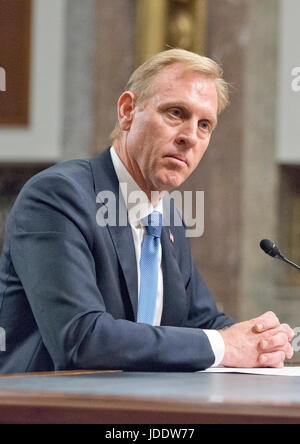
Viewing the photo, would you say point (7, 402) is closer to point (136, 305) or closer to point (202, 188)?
point (136, 305)

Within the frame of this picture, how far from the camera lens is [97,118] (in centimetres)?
620

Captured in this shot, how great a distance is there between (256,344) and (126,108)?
0.78 meters

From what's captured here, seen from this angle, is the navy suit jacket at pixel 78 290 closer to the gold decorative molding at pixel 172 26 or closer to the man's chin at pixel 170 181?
the man's chin at pixel 170 181

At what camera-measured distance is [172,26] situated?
19.4 ft

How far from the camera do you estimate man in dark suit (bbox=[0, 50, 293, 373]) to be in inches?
73.4

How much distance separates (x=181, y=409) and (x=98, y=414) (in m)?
0.11

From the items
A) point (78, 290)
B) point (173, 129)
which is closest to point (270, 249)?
point (173, 129)

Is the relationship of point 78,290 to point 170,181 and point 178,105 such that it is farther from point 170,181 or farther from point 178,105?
point 178,105

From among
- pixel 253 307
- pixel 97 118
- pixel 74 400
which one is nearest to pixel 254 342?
pixel 74 400

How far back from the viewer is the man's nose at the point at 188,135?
2311 mm

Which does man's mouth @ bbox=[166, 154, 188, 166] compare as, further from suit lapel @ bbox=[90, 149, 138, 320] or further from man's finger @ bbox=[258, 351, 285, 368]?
man's finger @ bbox=[258, 351, 285, 368]

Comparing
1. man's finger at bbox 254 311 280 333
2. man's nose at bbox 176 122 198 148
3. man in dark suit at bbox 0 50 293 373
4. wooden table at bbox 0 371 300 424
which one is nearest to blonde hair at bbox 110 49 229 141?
man in dark suit at bbox 0 50 293 373

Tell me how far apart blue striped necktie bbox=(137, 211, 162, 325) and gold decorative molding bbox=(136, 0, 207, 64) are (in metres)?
3.73

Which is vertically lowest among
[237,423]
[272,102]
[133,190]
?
[237,423]
